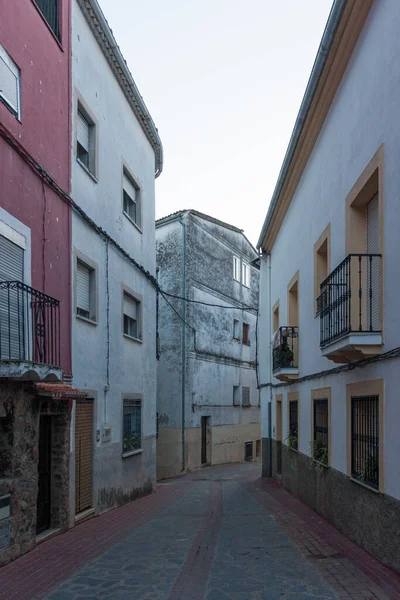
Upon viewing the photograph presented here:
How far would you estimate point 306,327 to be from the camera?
12859 millimetres

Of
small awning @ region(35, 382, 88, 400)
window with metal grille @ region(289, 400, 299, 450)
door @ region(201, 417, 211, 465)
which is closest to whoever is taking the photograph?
small awning @ region(35, 382, 88, 400)

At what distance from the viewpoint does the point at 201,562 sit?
7566 mm

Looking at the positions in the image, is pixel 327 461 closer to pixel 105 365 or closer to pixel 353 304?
pixel 353 304

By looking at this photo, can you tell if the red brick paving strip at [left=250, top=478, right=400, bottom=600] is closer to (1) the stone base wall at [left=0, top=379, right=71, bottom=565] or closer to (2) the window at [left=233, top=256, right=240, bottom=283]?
(1) the stone base wall at [left=0, top=379, right=71, bottom=565]

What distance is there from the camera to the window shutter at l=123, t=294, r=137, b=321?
14.2 metres

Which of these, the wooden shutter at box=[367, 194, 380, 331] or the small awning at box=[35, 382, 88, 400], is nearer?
the wooden shutter at box=[367, 194, 380, 331]

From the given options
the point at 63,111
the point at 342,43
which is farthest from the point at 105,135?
the point at 342,43

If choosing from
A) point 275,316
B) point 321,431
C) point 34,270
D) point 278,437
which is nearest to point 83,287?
point 34,270

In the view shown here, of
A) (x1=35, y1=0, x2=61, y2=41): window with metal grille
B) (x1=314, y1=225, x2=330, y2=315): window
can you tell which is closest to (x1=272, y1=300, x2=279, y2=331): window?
(x1=314, y1=225, x2=330, y2=315): window

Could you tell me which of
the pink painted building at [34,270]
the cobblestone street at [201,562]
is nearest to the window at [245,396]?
the cobblestone street at [201,562]

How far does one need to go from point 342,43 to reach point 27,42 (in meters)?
4.48

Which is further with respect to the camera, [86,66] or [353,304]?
[86,66]

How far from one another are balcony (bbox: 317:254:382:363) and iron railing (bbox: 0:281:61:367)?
12.4 ft

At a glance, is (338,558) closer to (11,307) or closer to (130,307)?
(11,307)
